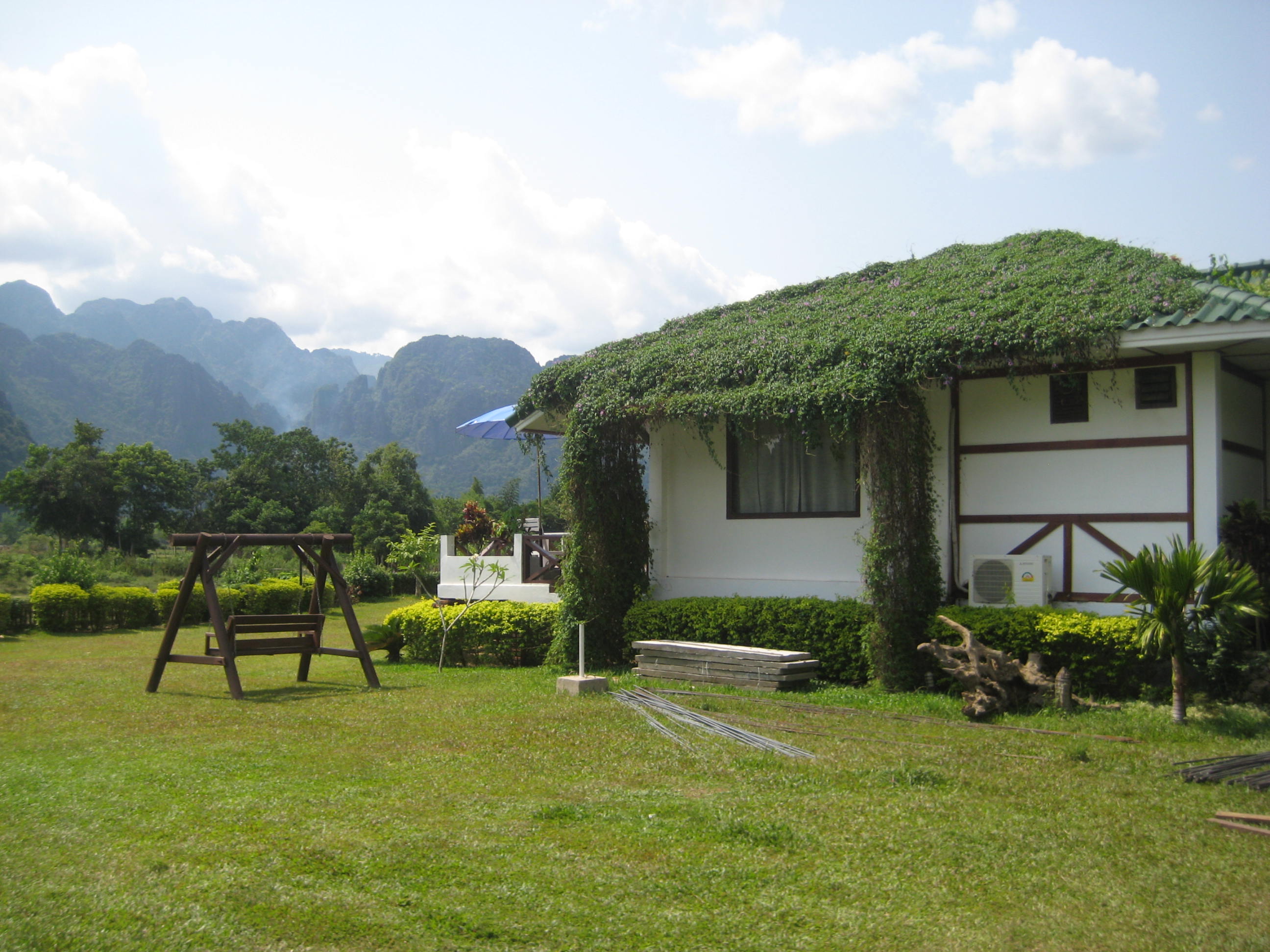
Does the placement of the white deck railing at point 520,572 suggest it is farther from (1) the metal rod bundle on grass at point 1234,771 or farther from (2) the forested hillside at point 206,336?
(2) the forested hillside at point 206,336

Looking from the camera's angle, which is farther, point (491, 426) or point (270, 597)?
point (270, 597)

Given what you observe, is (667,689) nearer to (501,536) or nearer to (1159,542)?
(1159,542)

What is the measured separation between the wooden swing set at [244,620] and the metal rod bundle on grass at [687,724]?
338cm

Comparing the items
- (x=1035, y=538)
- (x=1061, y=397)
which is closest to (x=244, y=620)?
(x=1035, y=538)

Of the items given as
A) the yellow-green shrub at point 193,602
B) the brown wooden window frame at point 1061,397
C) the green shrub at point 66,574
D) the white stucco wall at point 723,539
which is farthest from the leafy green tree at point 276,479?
the brown wooden window frame at point 1061,397

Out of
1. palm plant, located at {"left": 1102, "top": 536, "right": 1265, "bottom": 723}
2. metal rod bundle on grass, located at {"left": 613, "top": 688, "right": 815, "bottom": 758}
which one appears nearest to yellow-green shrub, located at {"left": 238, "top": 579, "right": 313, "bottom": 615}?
metal rod bundle on grass, located at {"left": 613, "top": 688, "right": 815, "bottom": 758}

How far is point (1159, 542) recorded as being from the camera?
10047mm

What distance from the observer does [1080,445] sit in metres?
10.6

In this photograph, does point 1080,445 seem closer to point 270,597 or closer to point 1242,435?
point 1242,435

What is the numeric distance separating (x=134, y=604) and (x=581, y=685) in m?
14.7

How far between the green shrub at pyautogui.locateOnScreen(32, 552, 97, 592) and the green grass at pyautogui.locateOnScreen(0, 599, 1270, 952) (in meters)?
13.4

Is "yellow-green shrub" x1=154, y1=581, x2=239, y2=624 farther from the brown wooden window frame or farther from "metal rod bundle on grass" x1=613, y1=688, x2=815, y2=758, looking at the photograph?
the brown wooden window frame

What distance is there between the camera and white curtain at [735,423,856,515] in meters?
12.3

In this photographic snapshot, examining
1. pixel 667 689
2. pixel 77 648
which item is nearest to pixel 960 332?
pixel 667 689
